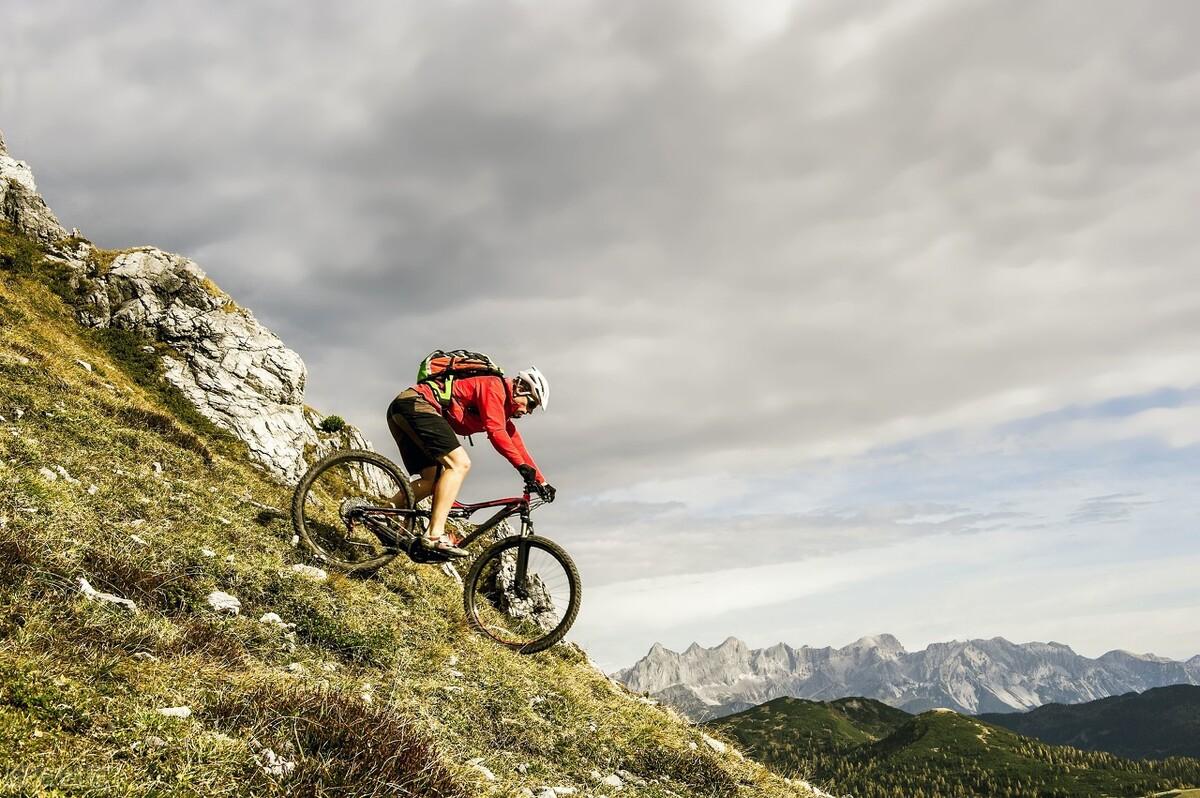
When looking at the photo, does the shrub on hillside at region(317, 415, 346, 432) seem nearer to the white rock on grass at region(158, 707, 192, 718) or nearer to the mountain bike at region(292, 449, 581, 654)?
the mountain bike at region(292, 449, 581, 654)

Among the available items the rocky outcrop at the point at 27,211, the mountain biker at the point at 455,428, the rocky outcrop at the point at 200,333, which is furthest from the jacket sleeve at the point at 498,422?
the rocky outcrop at the point at 27,211

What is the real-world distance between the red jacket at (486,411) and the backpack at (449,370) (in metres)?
0.09

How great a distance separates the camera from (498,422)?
1141 cm

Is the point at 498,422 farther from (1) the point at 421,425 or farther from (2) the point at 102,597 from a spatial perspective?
(2) the point at 102,597

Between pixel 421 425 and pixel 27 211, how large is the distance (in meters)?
33.2

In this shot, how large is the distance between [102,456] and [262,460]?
11.8 metres

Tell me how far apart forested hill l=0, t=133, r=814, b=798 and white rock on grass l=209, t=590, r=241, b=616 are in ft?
0.13

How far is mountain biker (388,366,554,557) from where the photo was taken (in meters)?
11.4

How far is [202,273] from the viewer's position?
3281cm

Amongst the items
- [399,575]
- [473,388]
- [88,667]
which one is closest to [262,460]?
[399,575]

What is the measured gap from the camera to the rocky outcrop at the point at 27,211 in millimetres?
31469

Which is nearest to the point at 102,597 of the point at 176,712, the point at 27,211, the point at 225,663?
the point at 225,663

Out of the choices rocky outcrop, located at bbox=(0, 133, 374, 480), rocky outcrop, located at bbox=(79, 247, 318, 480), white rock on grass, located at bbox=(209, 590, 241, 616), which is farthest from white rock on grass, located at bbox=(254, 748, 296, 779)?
rocky outcrop, located at bbox=(79, 247, 318, 480)

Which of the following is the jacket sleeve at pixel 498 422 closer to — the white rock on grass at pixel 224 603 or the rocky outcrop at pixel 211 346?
the white rock on grass at pixel 224 603
